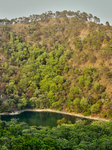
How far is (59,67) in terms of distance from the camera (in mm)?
83125

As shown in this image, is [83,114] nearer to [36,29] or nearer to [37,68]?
[37,68]

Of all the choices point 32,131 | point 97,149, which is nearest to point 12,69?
point 32,131

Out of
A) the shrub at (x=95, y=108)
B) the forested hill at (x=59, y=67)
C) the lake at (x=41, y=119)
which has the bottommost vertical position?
the lake at (x=41, y=119)

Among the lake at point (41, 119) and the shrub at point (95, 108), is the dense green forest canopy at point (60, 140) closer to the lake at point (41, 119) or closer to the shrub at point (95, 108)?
the lake at point (41, 119)

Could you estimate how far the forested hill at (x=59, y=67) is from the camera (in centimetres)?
6391

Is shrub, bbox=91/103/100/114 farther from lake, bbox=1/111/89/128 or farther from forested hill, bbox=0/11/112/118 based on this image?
lake, bbox=1/111/89/128

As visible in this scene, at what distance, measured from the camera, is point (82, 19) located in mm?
105438

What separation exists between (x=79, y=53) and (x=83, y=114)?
30.1 m

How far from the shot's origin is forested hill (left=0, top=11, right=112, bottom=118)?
63906 millimetres

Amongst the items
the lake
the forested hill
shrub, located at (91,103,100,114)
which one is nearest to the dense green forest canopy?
the lake

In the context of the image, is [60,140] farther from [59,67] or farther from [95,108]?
[59,67]

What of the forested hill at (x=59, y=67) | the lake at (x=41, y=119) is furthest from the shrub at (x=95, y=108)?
the lake at (x=41, y=119)

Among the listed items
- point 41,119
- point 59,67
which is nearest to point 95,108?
point 41,119

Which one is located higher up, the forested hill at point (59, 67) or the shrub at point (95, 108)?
the forested hill at point (59, 67)
